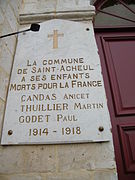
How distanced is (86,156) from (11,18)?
5.56ft

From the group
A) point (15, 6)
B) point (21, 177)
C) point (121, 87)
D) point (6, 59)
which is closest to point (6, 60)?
point (6, 59)

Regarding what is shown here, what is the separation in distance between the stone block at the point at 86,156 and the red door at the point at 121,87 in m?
0.25

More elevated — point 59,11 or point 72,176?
point 59,11

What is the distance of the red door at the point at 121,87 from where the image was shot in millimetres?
1762

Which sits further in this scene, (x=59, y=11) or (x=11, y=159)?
(x=59, y=11)

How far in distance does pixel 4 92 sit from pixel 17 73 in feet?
0.81

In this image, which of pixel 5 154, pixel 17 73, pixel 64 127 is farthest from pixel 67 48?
pixel 5 154

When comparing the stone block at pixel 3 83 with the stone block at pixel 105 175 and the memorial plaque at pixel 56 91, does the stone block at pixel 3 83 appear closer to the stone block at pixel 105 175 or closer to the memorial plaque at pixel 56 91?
the memorial plaque at pixel 56 91

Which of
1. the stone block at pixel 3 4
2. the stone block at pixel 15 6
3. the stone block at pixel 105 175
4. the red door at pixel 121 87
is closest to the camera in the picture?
the stone block at pixel 105 175

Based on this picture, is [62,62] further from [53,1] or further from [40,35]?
[53,1]

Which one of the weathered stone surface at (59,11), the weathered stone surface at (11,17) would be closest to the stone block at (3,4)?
the weathered stone surface at (11,17)

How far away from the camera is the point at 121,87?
2.11 metres

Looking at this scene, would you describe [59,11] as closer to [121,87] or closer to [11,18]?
[11,18]

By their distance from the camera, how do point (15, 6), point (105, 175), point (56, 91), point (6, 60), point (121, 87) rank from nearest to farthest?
1. point (105, 175)
2. point (56, 91)
3. point (6, 60)
4. point (121, 87)
5. point (15, 6)
